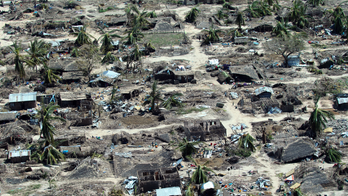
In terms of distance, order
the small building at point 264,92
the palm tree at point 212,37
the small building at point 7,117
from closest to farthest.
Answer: the small building at point 7,117, the small building at point 264,92, the palm tree at point 212,37

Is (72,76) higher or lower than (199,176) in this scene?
lower

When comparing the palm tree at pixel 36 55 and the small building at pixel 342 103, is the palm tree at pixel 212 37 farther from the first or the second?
the small building at pixel 342 103

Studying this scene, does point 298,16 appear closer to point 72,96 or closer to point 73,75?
point 73,75

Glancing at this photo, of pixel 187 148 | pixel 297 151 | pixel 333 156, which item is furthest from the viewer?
pixel 187 148

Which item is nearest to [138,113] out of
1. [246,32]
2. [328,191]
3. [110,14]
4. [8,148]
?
[8,148]

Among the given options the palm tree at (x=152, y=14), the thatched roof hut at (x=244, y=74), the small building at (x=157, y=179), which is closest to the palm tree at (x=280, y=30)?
the thatched roof hut at (x=244, y=74)

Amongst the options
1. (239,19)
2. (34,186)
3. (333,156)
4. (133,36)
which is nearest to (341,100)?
(333,156)
